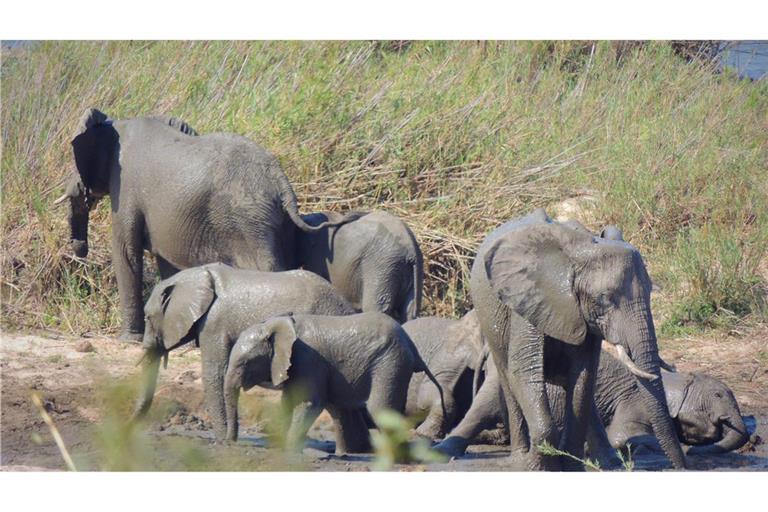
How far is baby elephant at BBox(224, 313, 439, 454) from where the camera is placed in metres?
6.88

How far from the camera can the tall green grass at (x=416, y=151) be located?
987cm

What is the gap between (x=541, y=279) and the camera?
611cm

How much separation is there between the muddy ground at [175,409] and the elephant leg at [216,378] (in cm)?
13

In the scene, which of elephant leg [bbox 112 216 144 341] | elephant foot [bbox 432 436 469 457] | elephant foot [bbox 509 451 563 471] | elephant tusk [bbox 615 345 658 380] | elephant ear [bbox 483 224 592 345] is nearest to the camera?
elephant tusk [bbox 615 345 658 380]

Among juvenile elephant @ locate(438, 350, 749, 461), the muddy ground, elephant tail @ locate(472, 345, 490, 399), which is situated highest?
elephant tail @ locate(472, 345, 490, 399)

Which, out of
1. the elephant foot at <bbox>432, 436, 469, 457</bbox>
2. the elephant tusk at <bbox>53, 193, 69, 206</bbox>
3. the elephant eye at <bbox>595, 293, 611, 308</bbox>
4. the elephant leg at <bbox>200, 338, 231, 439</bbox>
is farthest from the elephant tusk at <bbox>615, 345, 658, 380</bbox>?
the elephant tusk at <bbox>53, 193, 69, 206</bbox>

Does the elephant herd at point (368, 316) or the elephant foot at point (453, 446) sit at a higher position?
the elephant herd at point (368, 316)

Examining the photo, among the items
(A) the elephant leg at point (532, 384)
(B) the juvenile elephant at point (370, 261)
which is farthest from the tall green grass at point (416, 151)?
(A) the elephant leg at point (532, 384)

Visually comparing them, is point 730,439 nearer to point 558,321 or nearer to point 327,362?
point 558,321

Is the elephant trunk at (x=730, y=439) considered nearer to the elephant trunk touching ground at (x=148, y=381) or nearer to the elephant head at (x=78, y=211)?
the elephant trunk touching ground at (x=148, y=381)

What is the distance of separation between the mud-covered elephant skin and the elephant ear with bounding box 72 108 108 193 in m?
3.70

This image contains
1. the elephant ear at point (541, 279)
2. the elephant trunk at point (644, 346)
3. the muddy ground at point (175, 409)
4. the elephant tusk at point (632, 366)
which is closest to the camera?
the elephant tusk at point (632, 366)

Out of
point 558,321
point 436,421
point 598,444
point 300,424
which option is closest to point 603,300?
point 558,321

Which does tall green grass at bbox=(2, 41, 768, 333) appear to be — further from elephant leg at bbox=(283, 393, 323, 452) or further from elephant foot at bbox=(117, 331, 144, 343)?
elephant leg at bbox=(283, 393, 323, 452)
